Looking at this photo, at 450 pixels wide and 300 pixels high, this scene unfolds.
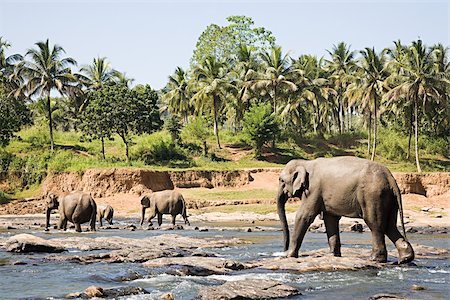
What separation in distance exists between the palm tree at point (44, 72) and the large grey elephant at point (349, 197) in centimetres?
4721

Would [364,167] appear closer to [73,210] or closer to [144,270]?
[144,270]

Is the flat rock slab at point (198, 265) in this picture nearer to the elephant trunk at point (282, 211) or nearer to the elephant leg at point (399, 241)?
the elephant trunk at point (282, 211)

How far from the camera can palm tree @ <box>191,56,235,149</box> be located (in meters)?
67.6

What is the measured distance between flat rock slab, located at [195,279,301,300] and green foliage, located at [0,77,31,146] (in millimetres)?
48822

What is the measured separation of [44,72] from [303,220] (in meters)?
49.4

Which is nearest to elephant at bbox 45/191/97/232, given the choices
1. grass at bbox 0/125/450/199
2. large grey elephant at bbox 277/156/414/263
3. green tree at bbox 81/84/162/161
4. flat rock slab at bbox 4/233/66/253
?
flat rock slab at bbox 4/233/66/253

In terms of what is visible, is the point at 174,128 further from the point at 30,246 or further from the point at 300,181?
the point at 300,181

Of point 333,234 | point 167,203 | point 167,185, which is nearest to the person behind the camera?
point 333,234

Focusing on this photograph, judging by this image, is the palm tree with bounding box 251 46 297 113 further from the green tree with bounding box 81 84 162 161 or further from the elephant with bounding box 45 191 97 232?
the elephant with bounding box 45 191 97 232

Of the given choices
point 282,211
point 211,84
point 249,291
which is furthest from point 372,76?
point 249,291

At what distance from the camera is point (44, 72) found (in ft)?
200

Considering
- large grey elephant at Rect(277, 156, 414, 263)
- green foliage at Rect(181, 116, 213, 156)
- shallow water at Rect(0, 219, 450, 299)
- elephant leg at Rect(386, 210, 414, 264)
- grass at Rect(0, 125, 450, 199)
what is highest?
green foliage at Rect(181, 116, 213, 156)

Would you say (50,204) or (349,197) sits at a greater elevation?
(349,197)

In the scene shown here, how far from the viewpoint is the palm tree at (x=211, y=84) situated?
2660 inches
